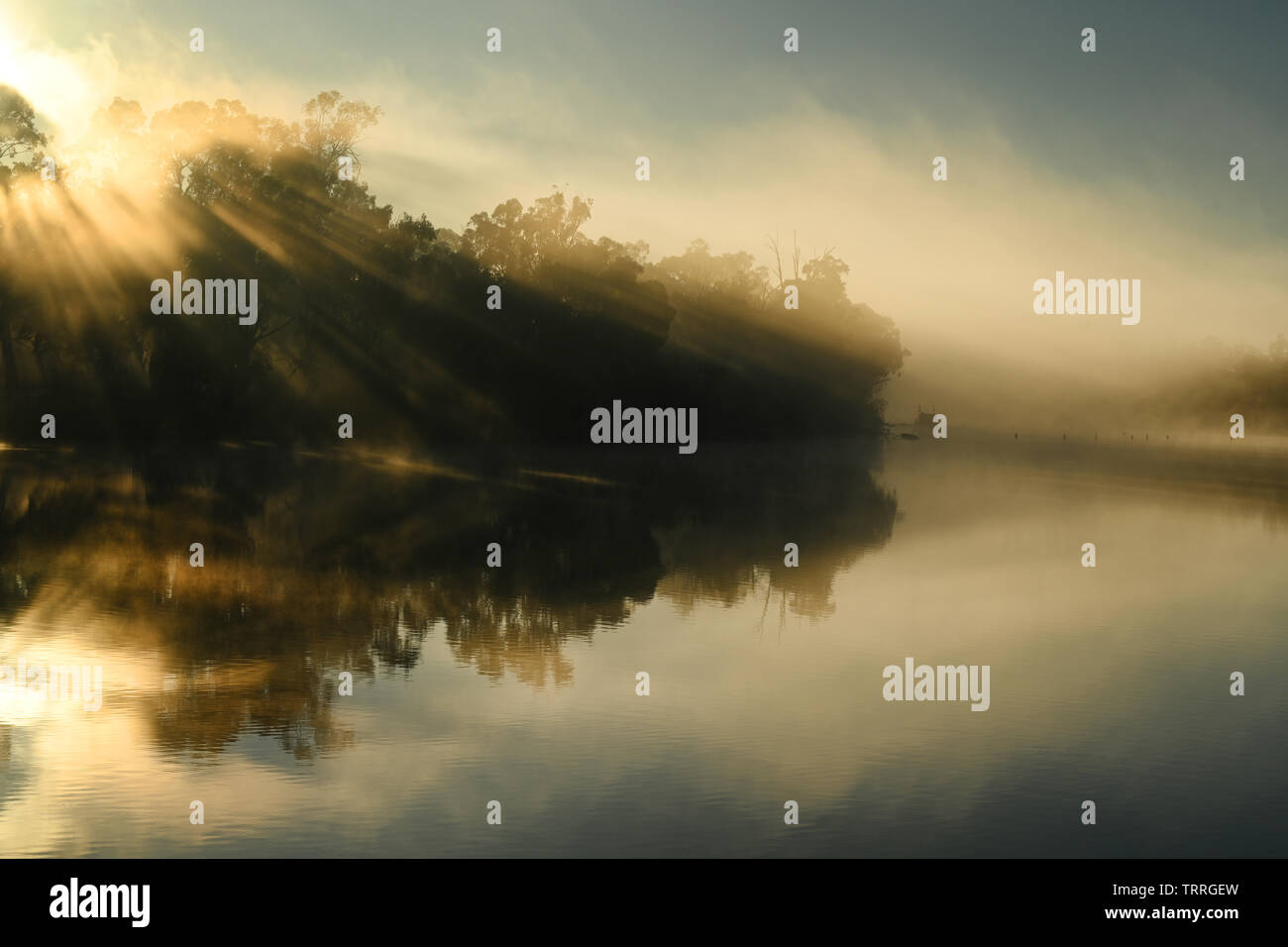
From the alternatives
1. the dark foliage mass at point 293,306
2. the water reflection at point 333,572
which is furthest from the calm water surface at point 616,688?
the dark foliage mass at point 293,306

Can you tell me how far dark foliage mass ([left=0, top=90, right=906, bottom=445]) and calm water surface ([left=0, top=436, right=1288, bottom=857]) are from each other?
33938 millimetres

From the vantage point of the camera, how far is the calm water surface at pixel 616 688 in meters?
9.01

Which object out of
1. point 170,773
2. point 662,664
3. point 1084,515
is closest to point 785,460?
point 1084,515

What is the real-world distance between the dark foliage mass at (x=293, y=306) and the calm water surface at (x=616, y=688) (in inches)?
1336

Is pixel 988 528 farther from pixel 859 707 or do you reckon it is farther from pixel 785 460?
pixel 785 460

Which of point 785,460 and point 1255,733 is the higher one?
point 785,460

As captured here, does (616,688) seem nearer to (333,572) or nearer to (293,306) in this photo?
(333,572)

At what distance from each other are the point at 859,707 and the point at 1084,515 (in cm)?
2778

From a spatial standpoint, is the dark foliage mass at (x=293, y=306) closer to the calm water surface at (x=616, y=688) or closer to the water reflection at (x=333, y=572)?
the water reflection at (x=333, y=572)

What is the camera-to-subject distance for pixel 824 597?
66.6ft

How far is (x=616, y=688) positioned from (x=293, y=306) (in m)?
56.2

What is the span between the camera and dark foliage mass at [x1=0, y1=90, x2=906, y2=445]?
61281 millimetres

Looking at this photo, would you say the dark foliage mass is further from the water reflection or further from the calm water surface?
the calm water surface

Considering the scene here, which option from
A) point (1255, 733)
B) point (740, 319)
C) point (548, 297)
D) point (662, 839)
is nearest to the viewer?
point (662, 839)
